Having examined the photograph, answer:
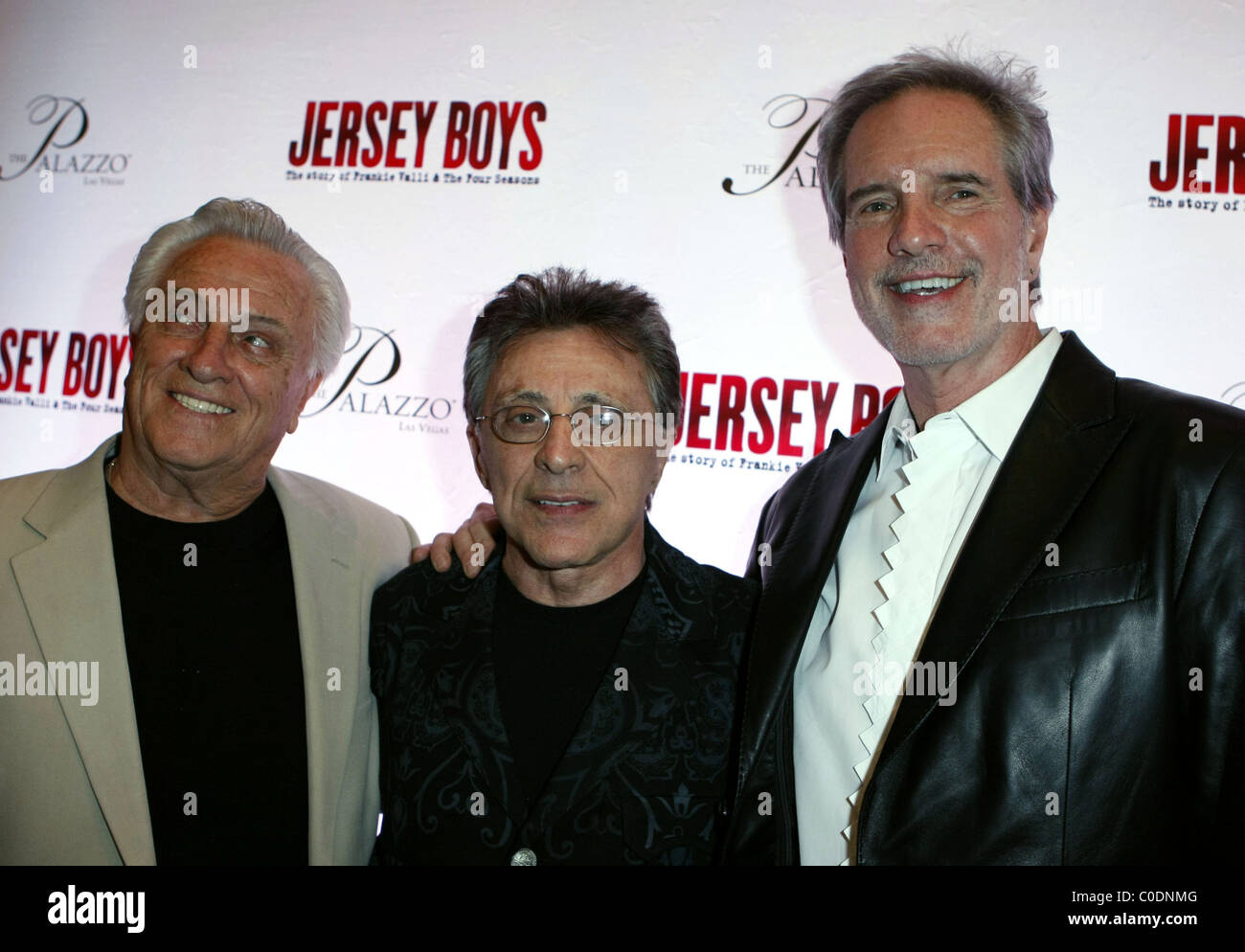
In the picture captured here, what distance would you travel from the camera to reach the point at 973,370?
198 cm

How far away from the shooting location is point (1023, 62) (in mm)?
3258

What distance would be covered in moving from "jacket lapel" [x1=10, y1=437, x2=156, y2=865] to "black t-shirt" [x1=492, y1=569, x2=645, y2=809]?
65cm

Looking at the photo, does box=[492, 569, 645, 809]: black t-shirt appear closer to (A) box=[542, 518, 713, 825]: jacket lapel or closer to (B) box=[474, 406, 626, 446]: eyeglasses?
(A) box=[542, 518, 713, 825]: jacket lapel

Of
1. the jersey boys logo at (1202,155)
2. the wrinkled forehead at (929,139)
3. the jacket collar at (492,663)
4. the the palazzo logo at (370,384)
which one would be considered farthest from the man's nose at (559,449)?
the jersey boys logo at (1202,155)

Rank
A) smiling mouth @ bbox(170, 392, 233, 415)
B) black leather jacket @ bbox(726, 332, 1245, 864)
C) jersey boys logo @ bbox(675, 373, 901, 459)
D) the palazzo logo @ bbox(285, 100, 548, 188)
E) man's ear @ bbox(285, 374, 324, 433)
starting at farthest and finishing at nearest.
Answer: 1. the palazzo logo @ bbox(285, 100, 548, 188)
2. jersey boys logo @ bbox(675, 373, 901, 459)
3. man's ear @ bbox(285, 374, 324, 433)
4. smiling mouth @ bbox(170, 392, 233, 415)
5. black leather jacket @ bbox(726, 332, 1245, 864)

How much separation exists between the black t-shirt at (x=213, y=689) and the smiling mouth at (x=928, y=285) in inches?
54.1

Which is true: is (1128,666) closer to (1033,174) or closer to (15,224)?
(1033,174)

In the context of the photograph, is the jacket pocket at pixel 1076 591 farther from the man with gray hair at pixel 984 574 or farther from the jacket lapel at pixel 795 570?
the jacket lapel at pixel 795 570

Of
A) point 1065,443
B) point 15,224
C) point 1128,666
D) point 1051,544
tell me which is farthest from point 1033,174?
point 15,224

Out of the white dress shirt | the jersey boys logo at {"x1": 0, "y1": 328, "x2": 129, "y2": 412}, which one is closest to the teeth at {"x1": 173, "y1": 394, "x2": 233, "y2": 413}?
the white dress shirt

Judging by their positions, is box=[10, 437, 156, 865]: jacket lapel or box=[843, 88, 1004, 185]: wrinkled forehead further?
box=[843, 88, 1004, 185]: wrinkled forehead

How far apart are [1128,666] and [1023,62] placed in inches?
93.3

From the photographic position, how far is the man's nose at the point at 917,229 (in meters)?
1.95

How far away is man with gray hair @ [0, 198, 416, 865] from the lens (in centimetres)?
174
